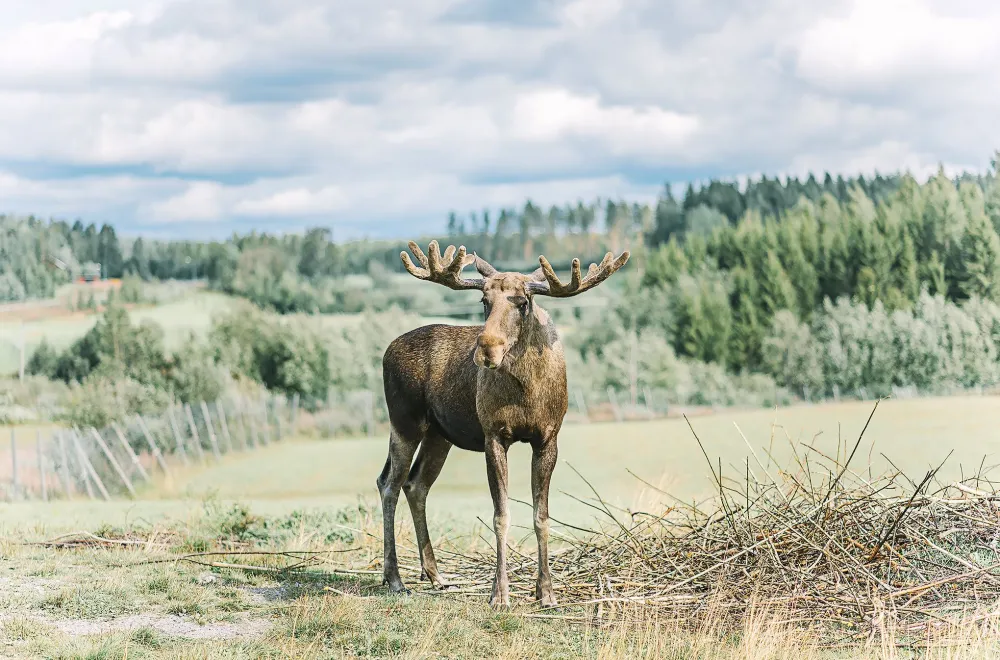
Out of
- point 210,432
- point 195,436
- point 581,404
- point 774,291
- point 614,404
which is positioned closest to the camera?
point 195,436

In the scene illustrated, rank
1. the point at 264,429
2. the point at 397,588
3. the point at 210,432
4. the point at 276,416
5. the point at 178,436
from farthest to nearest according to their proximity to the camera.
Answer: the point at 276,416, the point at 264,429, the point at 210,432, the point at 178,436, the point at 397,588

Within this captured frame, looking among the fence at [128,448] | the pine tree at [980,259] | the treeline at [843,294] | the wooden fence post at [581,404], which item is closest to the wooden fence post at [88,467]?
the fence at [128,448]

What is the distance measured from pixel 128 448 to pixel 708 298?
2905cm

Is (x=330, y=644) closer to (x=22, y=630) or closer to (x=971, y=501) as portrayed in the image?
(x=22, y=630)

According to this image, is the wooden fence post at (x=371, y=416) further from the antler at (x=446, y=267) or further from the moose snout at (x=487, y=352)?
the moose snout at (x=487, y=352)

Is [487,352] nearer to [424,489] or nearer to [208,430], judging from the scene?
[424,489]

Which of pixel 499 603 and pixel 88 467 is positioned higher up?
pixel 499 603

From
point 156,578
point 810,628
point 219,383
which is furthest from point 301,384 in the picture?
point 810,628

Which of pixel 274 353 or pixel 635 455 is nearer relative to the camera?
pixel 635 455

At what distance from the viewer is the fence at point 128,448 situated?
26.5m

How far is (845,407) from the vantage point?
34.9 m

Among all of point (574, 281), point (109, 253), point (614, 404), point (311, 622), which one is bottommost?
point (614, 404)

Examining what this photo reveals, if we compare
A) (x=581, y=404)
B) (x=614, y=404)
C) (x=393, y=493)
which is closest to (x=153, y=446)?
(x=393, y=493)

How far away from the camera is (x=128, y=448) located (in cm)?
2781
